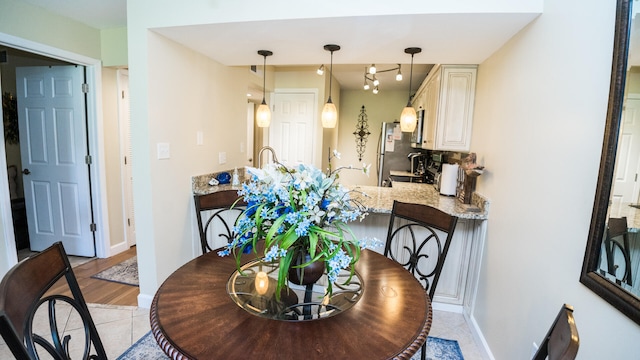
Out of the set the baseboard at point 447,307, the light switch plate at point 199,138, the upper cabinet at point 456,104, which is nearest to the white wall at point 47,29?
the light switch plate at point 199,138

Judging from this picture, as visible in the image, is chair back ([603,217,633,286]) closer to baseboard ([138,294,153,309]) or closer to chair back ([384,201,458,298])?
chair back ([384,201,458,298])

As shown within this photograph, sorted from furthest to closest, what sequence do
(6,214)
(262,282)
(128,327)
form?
(6,214) → (128,327) → (262,282)

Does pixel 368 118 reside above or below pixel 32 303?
above

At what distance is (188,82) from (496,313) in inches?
107

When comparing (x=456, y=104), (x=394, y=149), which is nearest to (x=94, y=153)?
(x=456, y=104)

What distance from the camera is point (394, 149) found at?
5457mm

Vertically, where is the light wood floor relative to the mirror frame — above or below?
below

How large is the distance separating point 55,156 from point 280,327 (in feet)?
11.5

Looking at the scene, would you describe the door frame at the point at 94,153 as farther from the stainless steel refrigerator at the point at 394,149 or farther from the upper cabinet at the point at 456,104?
the stainless steel refrigerator at the point at 394,149

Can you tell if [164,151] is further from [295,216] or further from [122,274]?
[295,216]

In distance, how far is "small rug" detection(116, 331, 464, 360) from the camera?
178 cm

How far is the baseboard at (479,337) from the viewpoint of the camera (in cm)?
180

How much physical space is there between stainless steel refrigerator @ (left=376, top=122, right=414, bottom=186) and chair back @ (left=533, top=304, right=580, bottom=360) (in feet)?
15.2

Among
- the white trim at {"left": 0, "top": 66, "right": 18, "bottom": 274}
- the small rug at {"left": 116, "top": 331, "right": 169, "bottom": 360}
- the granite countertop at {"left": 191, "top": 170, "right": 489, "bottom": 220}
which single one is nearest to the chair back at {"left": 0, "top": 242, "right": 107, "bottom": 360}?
the small rug at {"left": 116, "top": 331, "right": 169, "bottom": 360}
